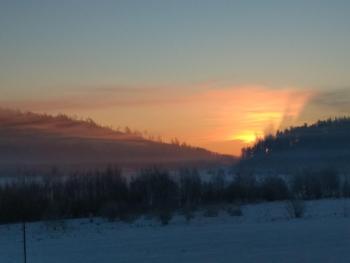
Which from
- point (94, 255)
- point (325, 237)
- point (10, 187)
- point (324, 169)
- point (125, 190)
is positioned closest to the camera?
point (94, 255)

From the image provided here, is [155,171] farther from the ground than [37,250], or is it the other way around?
[155,171]

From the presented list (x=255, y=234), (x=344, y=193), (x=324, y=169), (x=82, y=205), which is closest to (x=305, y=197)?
(x=344, y=193)

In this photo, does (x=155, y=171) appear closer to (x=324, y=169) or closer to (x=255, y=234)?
(x=324, y=169)

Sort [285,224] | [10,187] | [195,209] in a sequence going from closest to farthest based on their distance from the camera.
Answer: [285,224] < [195,209] < [10,187]

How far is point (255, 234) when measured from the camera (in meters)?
41.9

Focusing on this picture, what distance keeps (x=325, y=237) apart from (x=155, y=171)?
2392 inches

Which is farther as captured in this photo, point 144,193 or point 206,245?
point 144,193

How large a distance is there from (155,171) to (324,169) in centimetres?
3320

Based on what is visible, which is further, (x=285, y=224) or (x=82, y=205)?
(x=82, y=205)

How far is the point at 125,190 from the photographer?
93812 mm

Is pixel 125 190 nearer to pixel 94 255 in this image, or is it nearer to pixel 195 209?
pixel 195 209

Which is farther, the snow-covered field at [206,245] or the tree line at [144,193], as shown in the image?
the tree line at [144,193]

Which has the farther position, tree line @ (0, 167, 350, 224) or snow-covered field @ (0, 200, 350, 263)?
tree line @ (0, 167, 350, 224)

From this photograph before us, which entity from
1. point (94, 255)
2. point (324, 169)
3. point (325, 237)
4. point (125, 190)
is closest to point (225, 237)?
point (325, 237)
